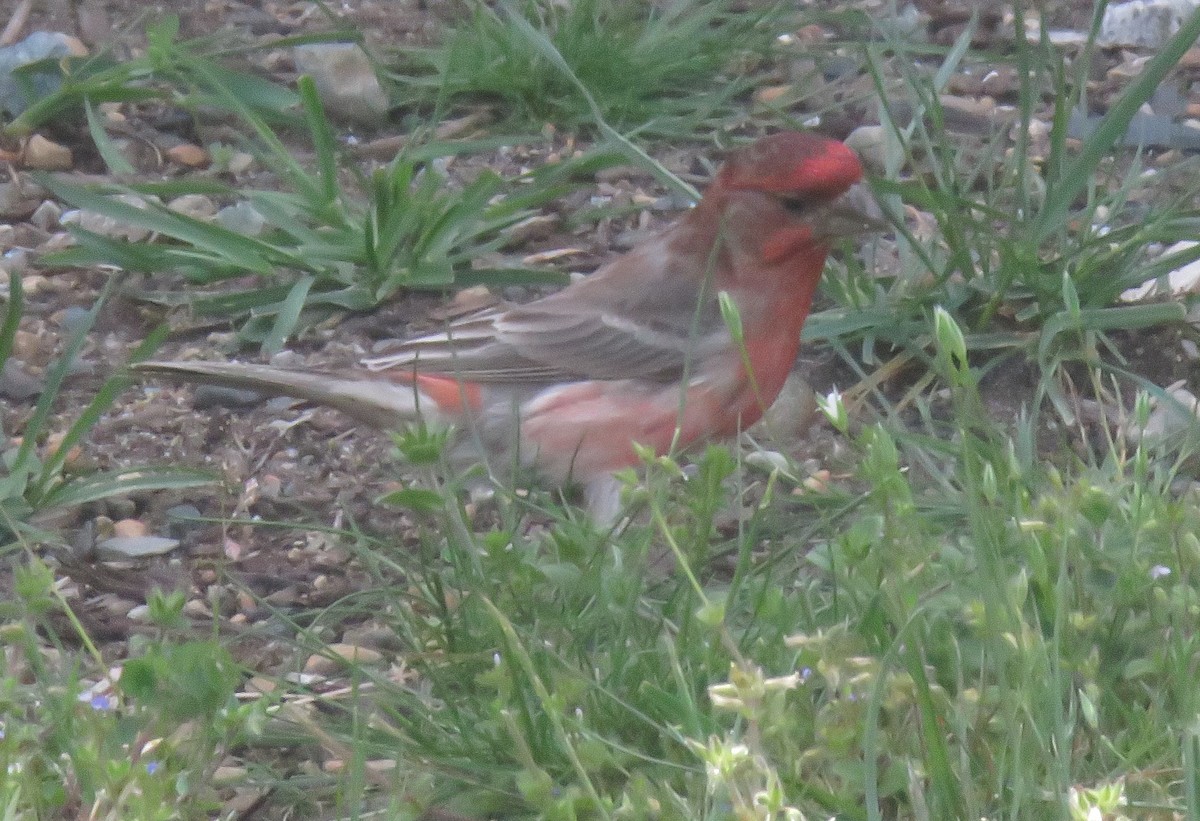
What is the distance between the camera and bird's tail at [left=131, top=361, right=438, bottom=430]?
174 inches

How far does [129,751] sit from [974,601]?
1200mm

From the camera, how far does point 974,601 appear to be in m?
2.47

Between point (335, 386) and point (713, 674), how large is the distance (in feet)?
5.98

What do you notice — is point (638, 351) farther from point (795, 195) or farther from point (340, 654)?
point (340, 654)

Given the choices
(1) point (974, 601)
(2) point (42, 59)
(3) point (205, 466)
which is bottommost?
(3) point (205, 466)

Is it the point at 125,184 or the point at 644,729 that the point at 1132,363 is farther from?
the point at 125,184

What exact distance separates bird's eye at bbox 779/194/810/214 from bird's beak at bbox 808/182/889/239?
1.0 inches

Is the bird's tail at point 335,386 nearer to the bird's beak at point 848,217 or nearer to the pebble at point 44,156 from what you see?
the bird's beak at point 848,217

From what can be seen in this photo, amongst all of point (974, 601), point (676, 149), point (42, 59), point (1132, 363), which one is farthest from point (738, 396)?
point (42, 59)

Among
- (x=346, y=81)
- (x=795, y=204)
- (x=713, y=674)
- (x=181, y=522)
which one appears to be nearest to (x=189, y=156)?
(x=346, y=81)

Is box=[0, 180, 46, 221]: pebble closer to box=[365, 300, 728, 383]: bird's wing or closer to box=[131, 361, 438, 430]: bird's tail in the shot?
box=[131, 361, 438, 430]: bird's tail

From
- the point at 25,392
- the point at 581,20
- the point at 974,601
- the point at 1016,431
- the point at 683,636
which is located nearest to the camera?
the point at 974,601

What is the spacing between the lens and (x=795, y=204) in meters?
4.62

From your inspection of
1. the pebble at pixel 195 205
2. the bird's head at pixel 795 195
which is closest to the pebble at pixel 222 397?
the pebble at pixel 195 205
